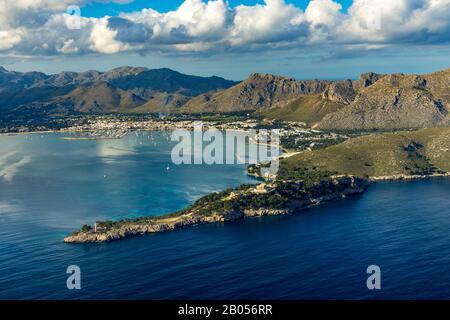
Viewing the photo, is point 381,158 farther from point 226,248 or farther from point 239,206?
point 226,248

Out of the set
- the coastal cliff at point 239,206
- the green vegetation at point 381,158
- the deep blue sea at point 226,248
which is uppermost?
the green vegetation at point 381,158

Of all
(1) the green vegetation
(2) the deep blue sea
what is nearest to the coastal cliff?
(2) the deep blue sea

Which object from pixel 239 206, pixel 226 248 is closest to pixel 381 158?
pixel 239 206

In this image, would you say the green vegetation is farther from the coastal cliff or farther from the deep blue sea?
the coastal cliff

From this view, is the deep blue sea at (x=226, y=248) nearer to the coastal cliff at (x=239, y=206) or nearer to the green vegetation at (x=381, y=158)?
the coastal cliff at (x=239, y=206)

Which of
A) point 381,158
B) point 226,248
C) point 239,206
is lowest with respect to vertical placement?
point 226,248

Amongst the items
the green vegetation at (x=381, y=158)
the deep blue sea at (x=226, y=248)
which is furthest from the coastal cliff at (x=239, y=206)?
the green vegetation at (x=381, y=158)

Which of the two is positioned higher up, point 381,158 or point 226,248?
point 381,158
